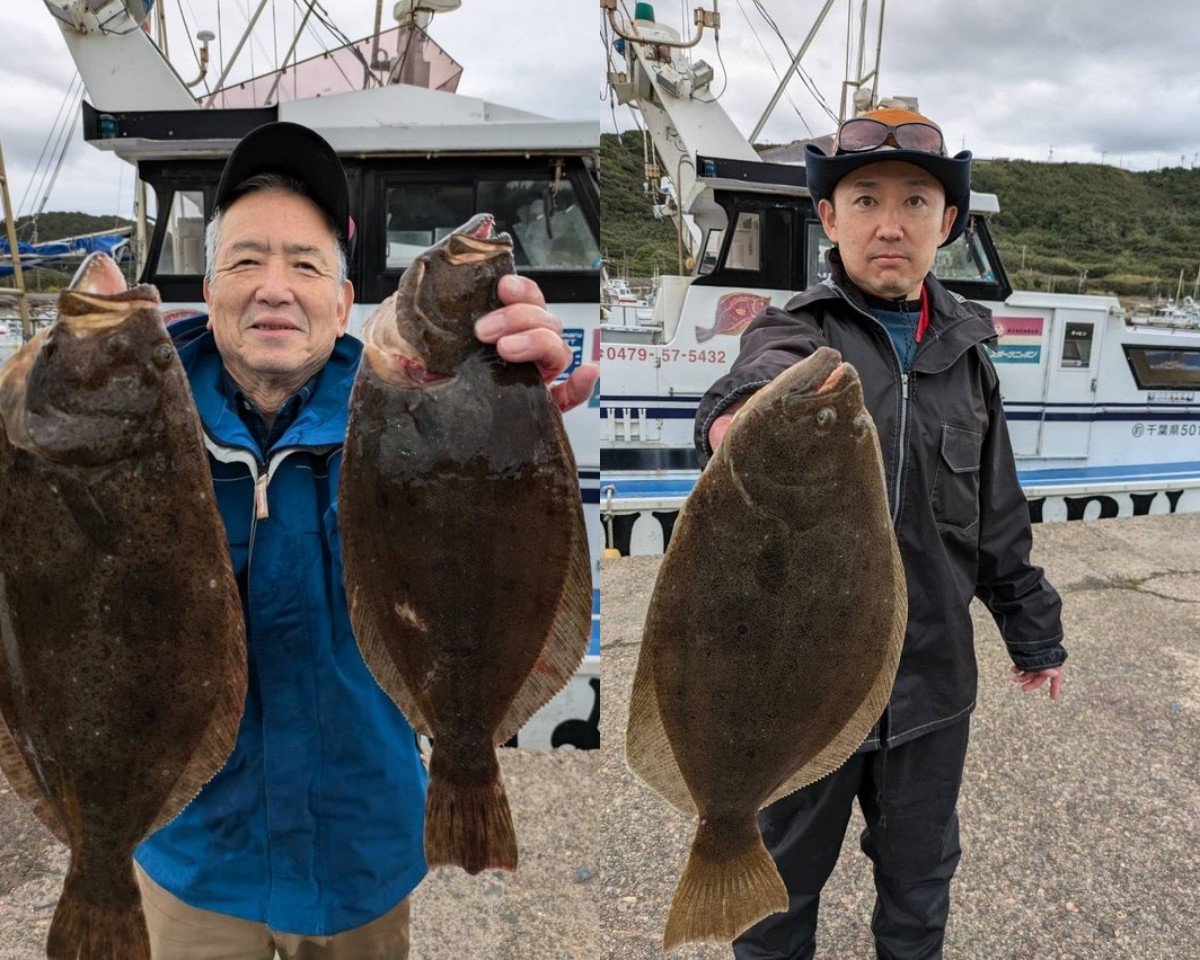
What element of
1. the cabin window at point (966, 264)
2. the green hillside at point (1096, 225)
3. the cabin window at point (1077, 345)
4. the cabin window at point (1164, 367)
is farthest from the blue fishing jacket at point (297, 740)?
the green hillside at point (1096, 225)

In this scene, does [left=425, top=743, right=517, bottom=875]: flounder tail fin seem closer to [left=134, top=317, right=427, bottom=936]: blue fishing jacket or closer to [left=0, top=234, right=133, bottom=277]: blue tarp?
[left=134, top=317, right=427, bottom=936]: blue fishing jacket

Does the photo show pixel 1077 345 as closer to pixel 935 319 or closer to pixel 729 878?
pixel 935 319

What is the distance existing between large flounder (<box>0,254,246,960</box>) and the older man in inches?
8.0

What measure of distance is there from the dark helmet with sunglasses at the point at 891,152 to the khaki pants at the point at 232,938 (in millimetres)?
1804

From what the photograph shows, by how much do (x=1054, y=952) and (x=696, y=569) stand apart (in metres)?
2.47

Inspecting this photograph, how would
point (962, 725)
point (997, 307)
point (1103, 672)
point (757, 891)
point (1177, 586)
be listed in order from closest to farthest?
point (757, 891) → point (962, 725) → point (1103, 672) → point (1177, 586) → point (997, 307)

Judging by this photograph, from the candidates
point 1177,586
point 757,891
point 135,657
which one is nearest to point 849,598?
point 757,891

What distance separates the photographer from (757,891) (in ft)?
5.05

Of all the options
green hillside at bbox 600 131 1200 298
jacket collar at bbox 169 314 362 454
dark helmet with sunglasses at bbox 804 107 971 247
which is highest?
green hillside at bbox 600 131 1200 298

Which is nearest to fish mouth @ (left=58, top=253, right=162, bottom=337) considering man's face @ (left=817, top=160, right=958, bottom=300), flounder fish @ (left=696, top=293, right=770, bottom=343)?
man's face @ (left=817, top=160, right=958, bottom=300)

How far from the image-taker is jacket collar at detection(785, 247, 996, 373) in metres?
1.75

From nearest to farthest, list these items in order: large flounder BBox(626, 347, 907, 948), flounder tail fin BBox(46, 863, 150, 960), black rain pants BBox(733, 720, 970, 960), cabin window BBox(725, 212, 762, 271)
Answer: flounder tail fin BBox(46, 863, 150, 960) → large flounder BBox(626, 347, 907, 948) → black rain pants BBox(733, 720, 970, 960) → cabin window BBox(725, 212, 762, 271)

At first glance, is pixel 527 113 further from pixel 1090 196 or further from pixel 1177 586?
pixel 1090 196

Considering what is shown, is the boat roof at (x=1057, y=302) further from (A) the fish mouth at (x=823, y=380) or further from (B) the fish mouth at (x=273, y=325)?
(B) the fish mouth at (x=273, y=325)
